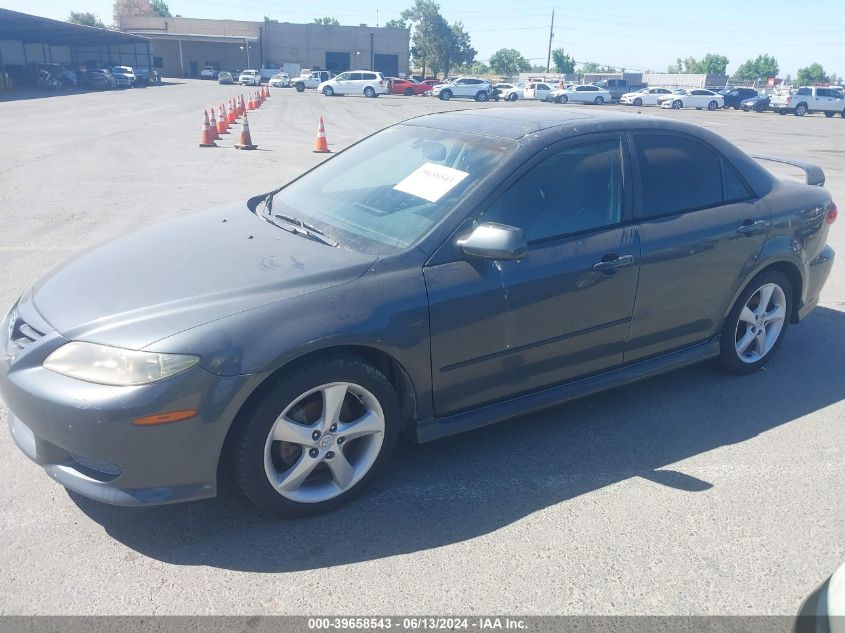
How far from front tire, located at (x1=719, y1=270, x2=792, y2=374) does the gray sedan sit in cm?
2

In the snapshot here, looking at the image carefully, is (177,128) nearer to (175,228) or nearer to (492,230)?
(175,228)

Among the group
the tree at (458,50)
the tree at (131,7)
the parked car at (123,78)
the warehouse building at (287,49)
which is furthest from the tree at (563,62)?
the parked car at (123,78)

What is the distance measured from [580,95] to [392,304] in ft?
167

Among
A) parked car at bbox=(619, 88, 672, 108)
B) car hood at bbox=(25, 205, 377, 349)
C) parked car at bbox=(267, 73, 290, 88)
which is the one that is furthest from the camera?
parked car at bbox=(267, 73, 290, 88)

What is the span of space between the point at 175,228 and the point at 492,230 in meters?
1.86

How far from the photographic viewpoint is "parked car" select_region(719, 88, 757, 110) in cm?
4885

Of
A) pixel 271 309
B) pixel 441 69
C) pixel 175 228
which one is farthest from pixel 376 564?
pixel 441 69

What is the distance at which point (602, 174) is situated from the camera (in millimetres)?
3715

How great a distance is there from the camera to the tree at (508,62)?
127625mm

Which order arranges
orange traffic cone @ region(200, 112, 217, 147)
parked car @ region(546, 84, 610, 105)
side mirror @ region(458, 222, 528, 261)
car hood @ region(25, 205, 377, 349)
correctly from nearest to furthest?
car hood @ region(25, 205, 377, 349) → side mirror @ region(458, 222, 528, 261) → orange traffic cone @ region(200, 112, 217, 147) → parked car @ region(546, 84, 610, 105)

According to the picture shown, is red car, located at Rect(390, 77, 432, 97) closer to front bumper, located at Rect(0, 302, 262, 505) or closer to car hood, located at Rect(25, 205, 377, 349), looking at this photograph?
car hood, located at Rect(25, 205, 377, 349)

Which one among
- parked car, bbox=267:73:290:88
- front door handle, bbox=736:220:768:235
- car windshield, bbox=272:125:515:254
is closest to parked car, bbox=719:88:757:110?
parked car, bbox=267:73:290:88

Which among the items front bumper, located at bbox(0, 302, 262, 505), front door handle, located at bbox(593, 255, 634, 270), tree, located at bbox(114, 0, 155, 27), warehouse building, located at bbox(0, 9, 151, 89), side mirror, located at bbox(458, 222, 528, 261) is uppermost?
tree, located at bbox(114, 0, 155, 27)

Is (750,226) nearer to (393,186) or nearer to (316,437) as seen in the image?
(393,186)
